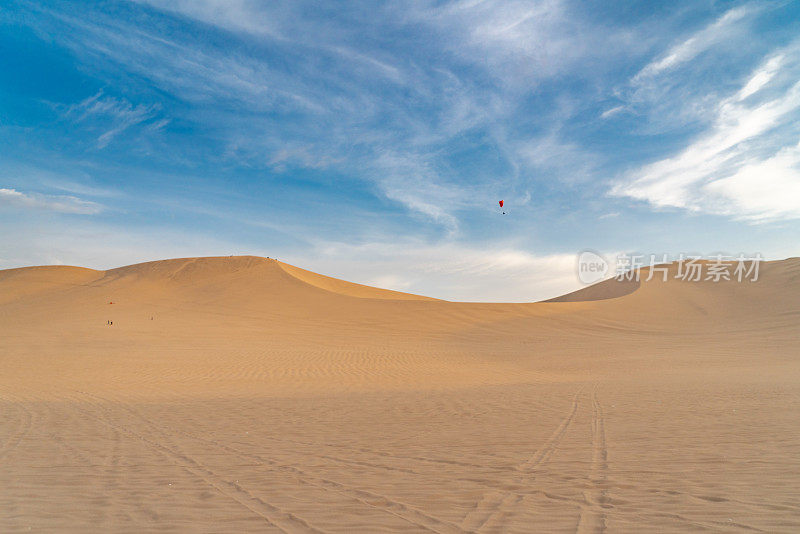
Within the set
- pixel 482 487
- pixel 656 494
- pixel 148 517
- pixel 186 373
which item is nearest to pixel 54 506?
pixel 148 517

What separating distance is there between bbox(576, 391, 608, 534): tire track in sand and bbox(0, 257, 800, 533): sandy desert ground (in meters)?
0.03

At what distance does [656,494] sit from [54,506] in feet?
18.9

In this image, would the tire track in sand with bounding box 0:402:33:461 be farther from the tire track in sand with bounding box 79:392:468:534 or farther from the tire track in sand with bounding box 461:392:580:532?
the tire track in sand with bounding box 461:392:580:532

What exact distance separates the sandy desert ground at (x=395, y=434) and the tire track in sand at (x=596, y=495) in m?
0.03

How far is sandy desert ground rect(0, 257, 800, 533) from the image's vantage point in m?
4.10

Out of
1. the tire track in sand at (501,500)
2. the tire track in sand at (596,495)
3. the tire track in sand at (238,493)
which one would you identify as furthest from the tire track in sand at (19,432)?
the tire track in sand at (596,495)

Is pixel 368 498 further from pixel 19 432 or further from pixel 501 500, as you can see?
pixel 19 432

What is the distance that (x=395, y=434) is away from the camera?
752 cm

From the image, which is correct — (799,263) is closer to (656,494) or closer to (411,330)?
(411,330)

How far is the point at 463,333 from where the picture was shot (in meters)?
30.1

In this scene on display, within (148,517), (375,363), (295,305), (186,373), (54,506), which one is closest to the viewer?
(148,517)

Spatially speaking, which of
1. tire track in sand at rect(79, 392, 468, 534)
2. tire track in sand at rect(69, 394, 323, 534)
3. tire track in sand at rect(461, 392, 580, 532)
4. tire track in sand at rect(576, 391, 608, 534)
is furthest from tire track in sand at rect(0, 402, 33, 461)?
tire track in sand at rect(576, 391, 608, 534)

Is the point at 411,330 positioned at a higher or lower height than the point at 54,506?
higher

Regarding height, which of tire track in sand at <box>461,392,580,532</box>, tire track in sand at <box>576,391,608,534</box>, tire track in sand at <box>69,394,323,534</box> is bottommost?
tire track in sand at <box>69,394,323,534</box>
